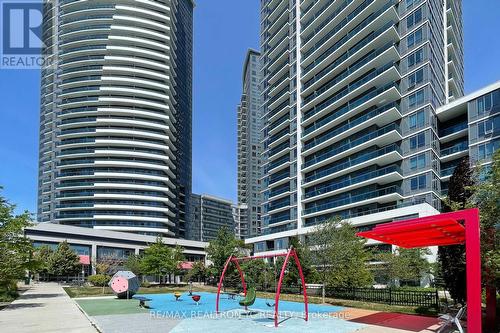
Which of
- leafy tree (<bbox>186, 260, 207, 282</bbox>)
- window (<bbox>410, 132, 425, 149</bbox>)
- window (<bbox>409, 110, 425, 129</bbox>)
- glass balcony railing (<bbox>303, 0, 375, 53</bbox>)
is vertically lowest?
leafy tree (<bbox>186, 260, 207, 282</bbox>)

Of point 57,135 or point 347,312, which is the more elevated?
point 57,135

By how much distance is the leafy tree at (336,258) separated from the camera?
32.5 metres

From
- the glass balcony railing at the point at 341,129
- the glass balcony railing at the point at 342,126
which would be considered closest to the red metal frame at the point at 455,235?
the glass balcony railing at the point at 342,126

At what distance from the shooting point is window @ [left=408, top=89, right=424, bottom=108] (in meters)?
59.0

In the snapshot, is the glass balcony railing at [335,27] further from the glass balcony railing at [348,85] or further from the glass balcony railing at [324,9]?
the glass balcony railing at [348,85]

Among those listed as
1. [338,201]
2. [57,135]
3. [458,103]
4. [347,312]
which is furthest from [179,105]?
[347,312]

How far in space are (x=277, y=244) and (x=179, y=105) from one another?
242ft

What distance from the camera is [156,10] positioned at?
118 metres

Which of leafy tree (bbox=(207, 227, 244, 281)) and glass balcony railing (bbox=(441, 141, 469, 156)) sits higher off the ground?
glass balcony railing (bbox=(441, 141, 469, 156))

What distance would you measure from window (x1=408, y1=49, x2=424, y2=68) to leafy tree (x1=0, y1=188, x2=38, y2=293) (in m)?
53.5

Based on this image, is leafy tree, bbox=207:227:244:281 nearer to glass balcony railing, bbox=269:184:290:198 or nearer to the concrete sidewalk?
the concrete sidewalk

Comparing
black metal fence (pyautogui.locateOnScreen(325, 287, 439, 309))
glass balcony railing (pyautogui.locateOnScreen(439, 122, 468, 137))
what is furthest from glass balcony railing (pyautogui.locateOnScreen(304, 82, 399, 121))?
black metal fence (pyautogui.locateOnScreen(325, 287, 439, 309))

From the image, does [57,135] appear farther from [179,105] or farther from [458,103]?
[458,103]

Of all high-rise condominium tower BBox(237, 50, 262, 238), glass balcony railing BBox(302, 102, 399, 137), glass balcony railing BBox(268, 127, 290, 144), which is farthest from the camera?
high-rise condominium tower BBox(237, 50, 262, 238)
